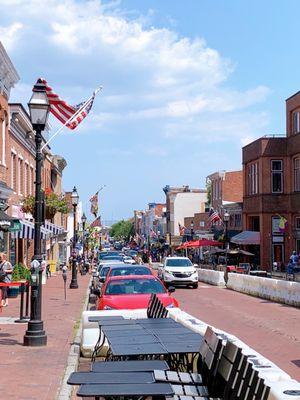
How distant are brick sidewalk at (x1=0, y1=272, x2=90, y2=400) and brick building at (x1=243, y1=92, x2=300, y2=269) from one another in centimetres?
2865

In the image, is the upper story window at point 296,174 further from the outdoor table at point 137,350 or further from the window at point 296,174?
the outdoor table at point 137,350

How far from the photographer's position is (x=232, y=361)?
6.02m

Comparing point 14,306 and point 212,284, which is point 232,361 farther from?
point 212,284

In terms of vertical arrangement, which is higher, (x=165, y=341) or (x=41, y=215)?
(x=41, y=215)

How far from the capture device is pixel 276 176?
46.9 meters

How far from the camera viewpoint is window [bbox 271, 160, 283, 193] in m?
46.6

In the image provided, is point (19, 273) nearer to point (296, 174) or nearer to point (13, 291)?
point (13, 291)

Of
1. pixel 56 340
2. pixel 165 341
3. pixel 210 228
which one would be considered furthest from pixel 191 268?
pixel 210 228

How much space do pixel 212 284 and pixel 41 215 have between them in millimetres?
25117

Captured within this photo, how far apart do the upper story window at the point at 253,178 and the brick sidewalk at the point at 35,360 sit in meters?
30.9

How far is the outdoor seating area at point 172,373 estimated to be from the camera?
5.70 m

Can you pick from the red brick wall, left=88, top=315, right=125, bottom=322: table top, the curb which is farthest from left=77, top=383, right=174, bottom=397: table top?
the red brick wall

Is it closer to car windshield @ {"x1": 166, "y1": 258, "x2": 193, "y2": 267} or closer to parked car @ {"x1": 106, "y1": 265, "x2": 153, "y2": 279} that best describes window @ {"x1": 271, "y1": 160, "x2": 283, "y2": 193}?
car windshield @ {"x1": 166, "y1": 258, "x2": 193, "y2": 267}

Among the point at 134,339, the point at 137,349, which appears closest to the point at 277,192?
the point at 134,339
